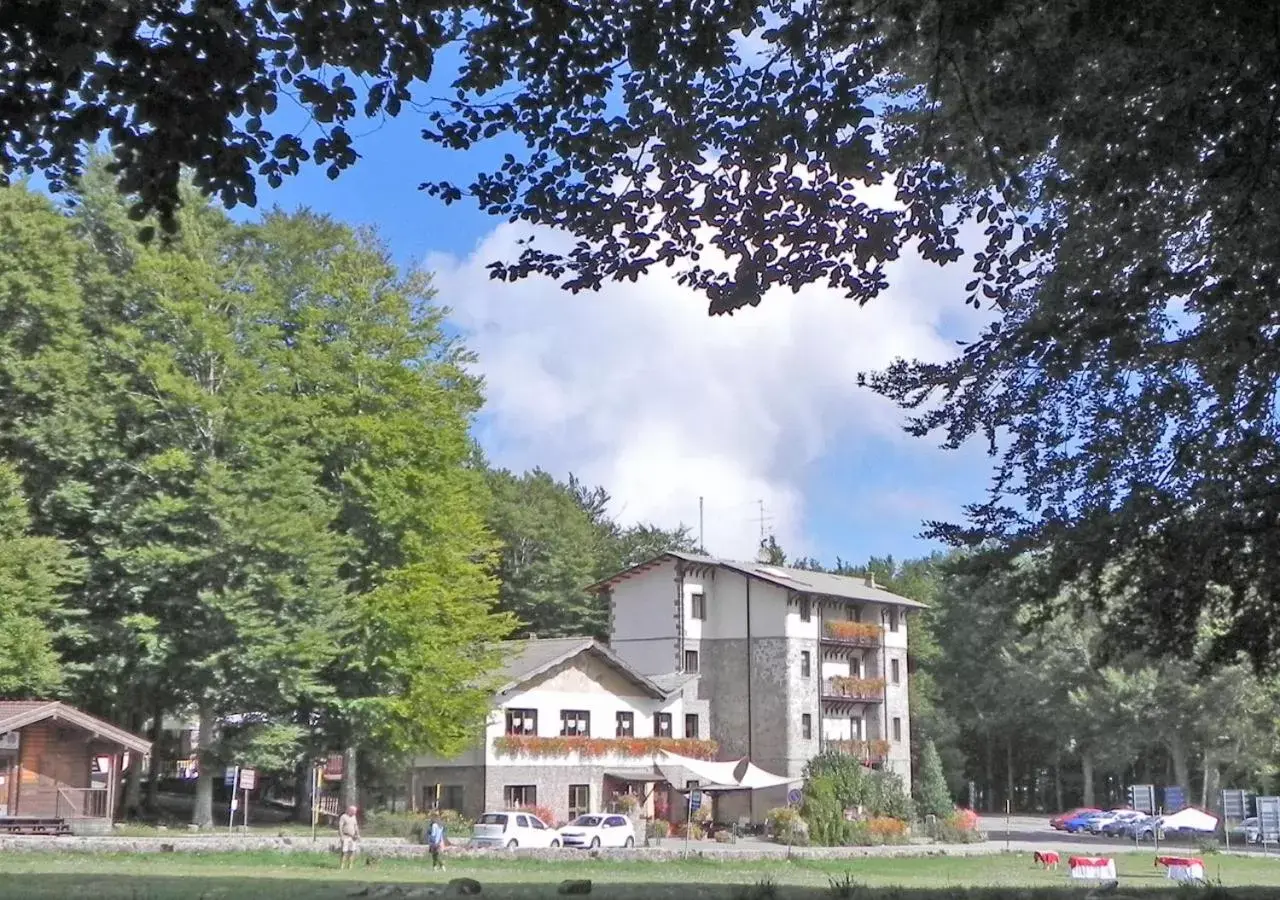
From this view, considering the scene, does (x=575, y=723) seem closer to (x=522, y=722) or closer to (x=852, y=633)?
(x=522, y=722)

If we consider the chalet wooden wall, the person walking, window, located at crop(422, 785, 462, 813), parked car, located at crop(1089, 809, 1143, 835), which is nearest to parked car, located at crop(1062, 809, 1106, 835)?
parked car, located at crop(1089, 809, 1143, 835)

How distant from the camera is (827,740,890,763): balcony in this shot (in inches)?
2539

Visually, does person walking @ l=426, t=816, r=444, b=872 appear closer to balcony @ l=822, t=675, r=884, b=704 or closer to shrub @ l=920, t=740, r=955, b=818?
shrub @ l=920, t=740, r=955, b=818

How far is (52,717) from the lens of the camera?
37312 millimetres

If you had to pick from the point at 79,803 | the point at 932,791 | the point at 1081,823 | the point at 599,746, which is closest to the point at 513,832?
the point at 79,803

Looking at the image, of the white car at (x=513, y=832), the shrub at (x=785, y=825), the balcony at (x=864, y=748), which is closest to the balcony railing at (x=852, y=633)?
the balcony at (x=864, y=748)

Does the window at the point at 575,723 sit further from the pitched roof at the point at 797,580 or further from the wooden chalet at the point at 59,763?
the wooden chalet at the point at 59,763

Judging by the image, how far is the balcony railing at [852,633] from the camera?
6662 centimetres

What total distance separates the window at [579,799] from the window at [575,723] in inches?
84.7

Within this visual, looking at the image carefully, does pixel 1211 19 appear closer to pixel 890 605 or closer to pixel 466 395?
pixel 466 395

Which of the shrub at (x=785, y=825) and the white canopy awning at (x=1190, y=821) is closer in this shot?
the shrub at (x=785, y=825)

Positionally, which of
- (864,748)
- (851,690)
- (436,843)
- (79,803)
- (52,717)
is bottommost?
(436,843)

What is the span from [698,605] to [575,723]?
12.1 m

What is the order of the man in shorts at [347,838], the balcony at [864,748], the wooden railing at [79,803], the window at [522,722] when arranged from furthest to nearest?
1. the balcony at [864,748]
2. the window at [522,722]
3. the wooden railing at [79,803]
4. the man in shorts at [347,838]
